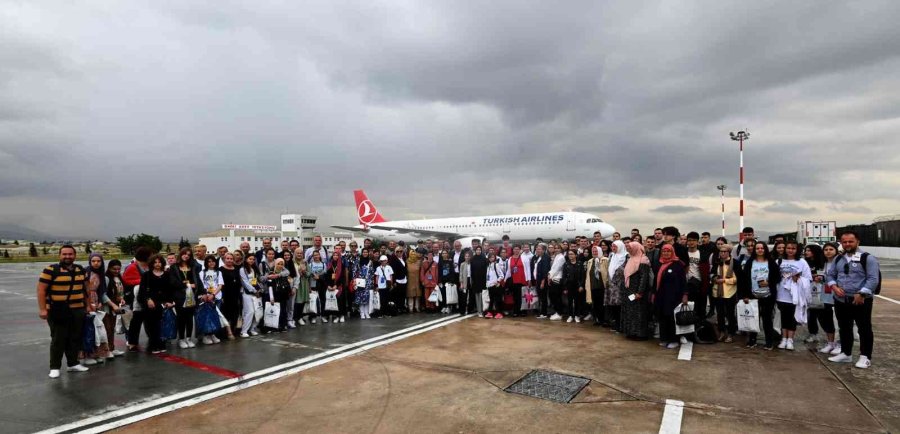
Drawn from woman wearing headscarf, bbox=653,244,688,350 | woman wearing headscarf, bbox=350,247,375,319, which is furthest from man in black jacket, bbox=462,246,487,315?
woman wearing headscarf, bbox=653,244,688,350

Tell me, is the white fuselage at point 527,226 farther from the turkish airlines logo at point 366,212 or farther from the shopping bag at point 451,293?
the shopping bag at point 451,293

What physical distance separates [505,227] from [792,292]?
78.8 ft

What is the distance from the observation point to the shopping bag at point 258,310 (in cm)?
780

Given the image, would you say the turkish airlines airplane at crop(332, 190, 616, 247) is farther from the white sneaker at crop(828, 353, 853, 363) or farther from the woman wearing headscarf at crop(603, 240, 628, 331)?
the white sneaker at crop(828, 353, 853, 363)

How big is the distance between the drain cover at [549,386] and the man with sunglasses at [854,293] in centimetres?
353

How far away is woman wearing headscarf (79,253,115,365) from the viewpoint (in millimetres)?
6102

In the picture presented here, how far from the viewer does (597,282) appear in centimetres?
813

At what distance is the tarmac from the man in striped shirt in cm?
31

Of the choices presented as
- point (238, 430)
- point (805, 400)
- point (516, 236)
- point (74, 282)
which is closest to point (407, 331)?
point (238, 430)

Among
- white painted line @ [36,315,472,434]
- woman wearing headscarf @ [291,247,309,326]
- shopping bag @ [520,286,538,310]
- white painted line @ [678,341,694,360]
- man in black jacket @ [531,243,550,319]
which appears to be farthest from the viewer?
shopping bag @ [520,286,538,310]

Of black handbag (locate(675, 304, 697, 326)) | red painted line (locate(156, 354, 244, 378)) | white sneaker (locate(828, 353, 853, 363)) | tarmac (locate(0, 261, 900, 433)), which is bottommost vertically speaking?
red painted line (locate(156, 354, 244, 378))

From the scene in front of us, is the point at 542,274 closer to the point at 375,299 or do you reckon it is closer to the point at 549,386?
the point at 375,299

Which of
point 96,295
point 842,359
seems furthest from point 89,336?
point 842,359

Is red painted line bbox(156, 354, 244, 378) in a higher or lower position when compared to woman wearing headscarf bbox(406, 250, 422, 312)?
lower
